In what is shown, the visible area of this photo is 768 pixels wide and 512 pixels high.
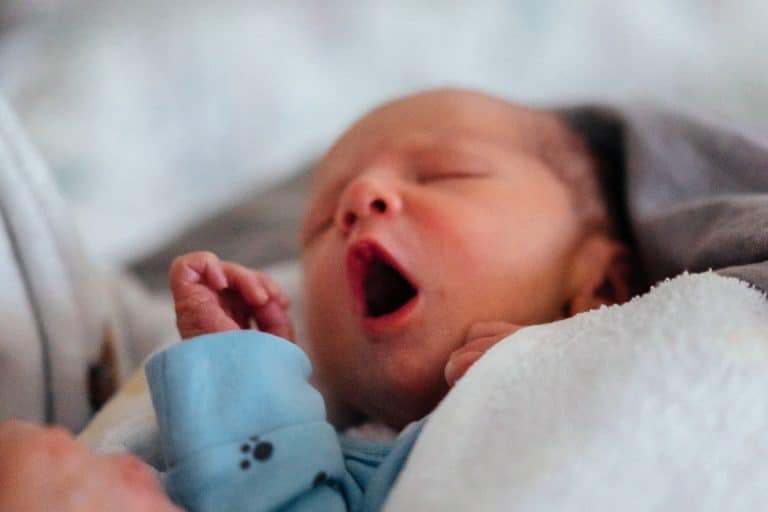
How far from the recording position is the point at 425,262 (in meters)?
0.78

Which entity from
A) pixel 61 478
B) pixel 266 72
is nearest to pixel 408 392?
pixel 61 478

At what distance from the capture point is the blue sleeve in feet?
1.89

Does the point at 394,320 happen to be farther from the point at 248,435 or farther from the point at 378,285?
the point at 248,435

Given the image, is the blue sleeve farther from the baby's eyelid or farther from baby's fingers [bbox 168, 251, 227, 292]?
the baby's eyelid

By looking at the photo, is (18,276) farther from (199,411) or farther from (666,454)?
(666,454)

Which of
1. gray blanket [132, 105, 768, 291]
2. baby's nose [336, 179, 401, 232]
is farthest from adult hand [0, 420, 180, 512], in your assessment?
gray blanket [132, 105, 768, 291]

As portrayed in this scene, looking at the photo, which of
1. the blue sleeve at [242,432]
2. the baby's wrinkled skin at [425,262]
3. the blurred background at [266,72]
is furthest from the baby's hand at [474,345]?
the blurred background at [266,72]

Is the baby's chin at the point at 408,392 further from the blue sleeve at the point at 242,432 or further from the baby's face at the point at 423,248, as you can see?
the blue sleeve at the point at 242,432

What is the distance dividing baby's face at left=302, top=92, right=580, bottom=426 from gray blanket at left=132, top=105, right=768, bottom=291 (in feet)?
0.28

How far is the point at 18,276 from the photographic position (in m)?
0.79

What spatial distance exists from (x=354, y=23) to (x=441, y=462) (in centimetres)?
104

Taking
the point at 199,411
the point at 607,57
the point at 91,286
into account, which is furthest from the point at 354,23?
the point at 199,411

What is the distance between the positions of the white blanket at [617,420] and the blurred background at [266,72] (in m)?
0.68

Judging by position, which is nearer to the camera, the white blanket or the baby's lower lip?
the white blanket
